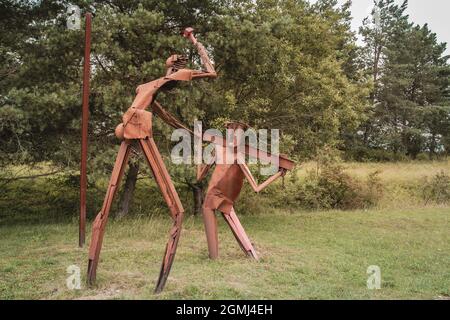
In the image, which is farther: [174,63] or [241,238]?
[241,238]

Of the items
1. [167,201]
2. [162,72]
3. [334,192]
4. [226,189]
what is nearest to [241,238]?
[226,189]

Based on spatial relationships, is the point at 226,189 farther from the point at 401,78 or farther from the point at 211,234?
the point at 401,78

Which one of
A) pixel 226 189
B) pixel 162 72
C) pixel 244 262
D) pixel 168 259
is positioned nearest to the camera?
pixel 168 259

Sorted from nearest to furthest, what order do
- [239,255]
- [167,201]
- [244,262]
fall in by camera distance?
[167,201] → [244,262] → [239,255]

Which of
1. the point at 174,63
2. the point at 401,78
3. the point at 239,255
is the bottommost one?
the point at 239,255

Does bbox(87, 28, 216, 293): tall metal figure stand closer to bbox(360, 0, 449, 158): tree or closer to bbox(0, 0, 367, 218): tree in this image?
bbox(0, 0, 367, 218): tree

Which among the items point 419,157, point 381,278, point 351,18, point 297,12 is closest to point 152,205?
point 297,12

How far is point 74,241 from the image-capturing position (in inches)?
362

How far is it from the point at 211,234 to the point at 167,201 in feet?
6.85

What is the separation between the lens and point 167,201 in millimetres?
5684

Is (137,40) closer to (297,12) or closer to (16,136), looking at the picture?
(16,136)

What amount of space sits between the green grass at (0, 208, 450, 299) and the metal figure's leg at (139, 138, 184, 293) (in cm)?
26

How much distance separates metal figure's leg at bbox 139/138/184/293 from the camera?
5539mm

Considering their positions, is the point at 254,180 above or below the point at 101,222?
above
